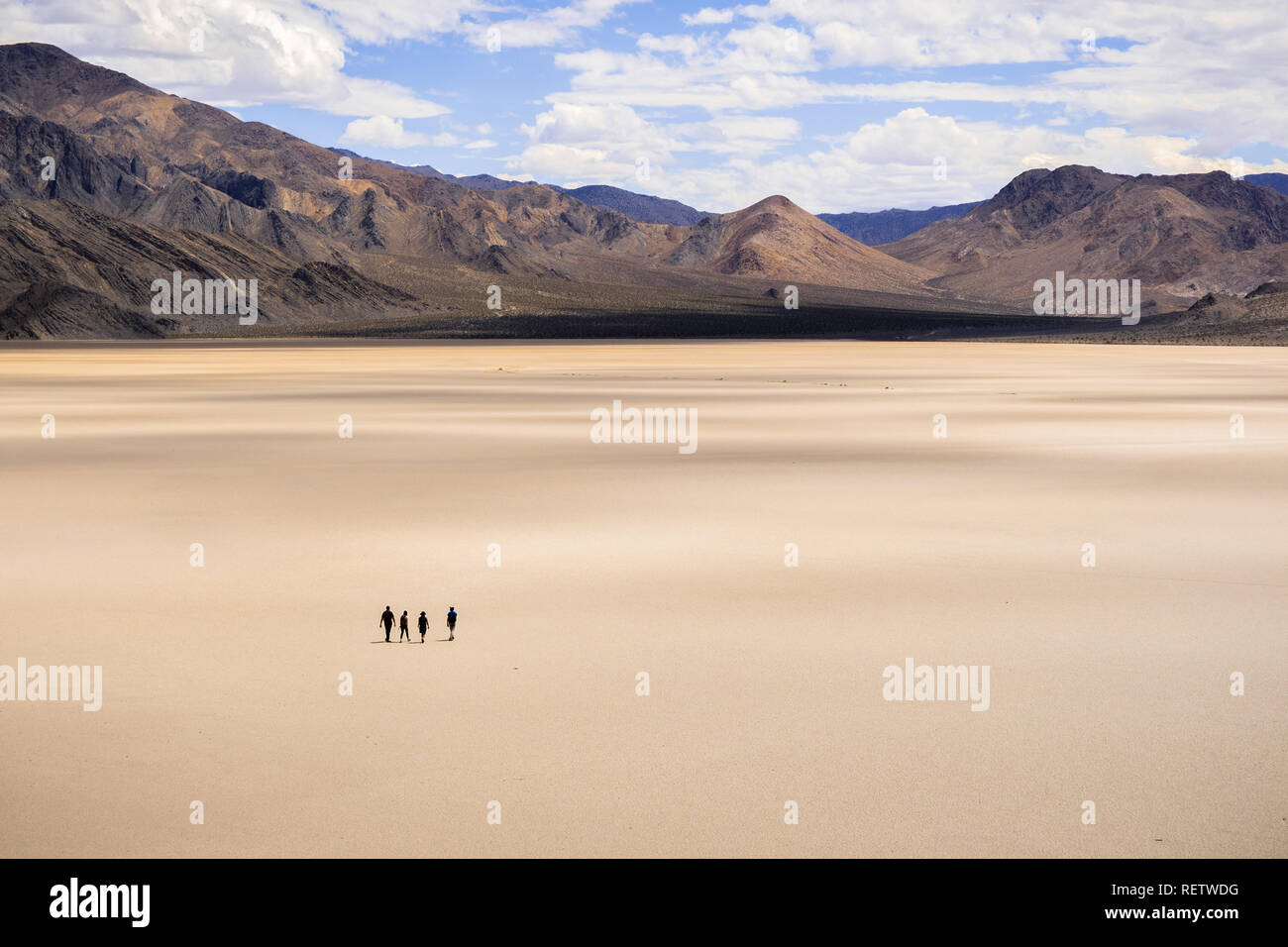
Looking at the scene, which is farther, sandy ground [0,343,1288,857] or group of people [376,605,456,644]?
group of people [376,605,456,644]

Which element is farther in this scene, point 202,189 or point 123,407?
point 202,189

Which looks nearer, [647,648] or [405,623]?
[405,623]

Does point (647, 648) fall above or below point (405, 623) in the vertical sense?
below

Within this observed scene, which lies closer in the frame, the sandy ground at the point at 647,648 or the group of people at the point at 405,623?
the sandy ground at the point at 647,648

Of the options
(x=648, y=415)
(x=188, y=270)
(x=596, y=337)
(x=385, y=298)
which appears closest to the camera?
(x=648, y=415)

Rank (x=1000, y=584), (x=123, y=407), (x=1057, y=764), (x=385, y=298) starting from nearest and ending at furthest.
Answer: (x=1057, y=764) → (x=1000, y=584) → (x=123, y=407) → (x=385, y=298)

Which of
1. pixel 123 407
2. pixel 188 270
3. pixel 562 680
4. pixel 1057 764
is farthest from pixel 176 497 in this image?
pixel 188 270
